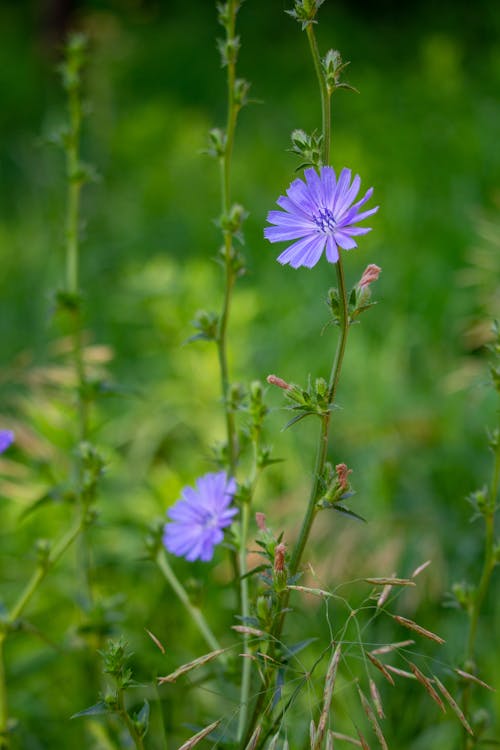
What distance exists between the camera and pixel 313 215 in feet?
2.61

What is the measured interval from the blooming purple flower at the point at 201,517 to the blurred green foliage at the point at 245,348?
0.07 m

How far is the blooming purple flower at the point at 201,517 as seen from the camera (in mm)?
960

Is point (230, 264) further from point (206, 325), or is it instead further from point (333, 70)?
point (333, 70)

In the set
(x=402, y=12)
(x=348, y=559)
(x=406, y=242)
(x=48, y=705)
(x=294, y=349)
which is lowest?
(x=48, y=705)

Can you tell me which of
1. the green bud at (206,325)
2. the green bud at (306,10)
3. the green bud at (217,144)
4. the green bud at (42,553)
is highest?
the green bud at (217,144)

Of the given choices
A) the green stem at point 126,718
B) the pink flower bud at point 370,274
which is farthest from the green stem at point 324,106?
the green stem at point 126,718

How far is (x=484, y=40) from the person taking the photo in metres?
6.40

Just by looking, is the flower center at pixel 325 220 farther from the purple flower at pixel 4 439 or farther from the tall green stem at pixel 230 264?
the purple flower at pixel 4 439

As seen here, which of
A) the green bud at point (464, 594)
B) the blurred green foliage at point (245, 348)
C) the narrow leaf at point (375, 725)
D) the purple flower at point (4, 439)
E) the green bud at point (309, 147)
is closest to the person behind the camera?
the narrow leaf at point (375, 725)

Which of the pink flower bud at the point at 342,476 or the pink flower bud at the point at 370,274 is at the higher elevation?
the pink flower bud at the point at 370,274

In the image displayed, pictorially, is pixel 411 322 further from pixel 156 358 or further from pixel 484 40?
pixel 484 40

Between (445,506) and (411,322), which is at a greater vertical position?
(411,322)

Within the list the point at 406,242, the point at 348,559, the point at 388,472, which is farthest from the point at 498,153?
the point at 348,559

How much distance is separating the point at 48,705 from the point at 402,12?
6.84 m
